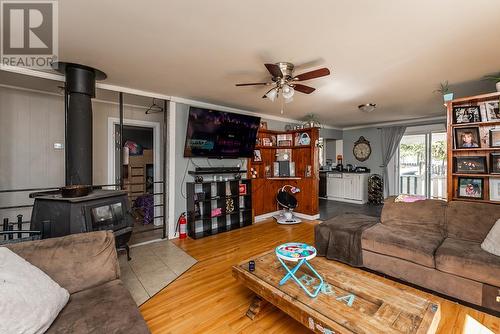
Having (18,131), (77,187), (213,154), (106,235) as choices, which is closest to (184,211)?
(213,154)

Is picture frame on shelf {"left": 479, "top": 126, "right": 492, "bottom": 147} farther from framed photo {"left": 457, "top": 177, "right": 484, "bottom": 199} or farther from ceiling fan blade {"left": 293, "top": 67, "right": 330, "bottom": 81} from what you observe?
ceiling fan blade {"left": 293, "top": 67, "right": 330, "bottom": 81}

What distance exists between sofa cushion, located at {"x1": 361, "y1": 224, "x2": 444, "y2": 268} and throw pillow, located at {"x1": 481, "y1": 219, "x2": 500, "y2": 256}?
33 cm

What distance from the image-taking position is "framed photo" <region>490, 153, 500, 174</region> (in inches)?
108

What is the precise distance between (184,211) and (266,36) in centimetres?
304

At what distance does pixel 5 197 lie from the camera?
126 inches

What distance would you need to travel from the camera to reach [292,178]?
16.5ft

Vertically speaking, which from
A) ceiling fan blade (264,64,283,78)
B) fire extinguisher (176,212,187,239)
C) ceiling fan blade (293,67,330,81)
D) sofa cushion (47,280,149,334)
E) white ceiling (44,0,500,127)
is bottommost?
fire extinguisher (176,212,187,239)

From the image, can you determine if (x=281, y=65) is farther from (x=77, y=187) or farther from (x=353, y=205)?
(x=353, y=205)

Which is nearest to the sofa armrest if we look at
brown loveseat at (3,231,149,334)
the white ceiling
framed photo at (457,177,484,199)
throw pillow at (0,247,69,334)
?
brown loveseat at (3,231,149,334)

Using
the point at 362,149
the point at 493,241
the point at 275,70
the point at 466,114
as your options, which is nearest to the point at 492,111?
the point at 466,114

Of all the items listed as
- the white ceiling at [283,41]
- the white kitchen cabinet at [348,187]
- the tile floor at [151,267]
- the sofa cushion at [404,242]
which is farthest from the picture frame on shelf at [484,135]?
the tile floor at [151,267]

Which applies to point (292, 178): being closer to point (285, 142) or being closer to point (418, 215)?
point (285, 142)

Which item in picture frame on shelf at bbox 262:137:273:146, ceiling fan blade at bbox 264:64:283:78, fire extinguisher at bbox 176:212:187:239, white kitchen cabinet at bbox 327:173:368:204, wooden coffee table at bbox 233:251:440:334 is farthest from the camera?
white kitchen cabinet at bbox 327:173:368:204

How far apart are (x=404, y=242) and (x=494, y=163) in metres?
1.63
